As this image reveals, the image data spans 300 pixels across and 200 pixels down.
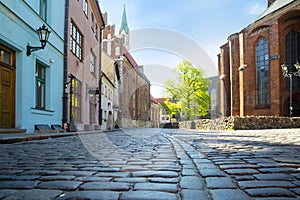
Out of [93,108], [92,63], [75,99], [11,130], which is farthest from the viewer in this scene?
[92,63]

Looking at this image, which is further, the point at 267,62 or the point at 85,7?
the point at 267,62

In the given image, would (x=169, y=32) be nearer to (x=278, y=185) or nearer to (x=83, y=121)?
(x=83, y=121)

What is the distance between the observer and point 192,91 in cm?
3750

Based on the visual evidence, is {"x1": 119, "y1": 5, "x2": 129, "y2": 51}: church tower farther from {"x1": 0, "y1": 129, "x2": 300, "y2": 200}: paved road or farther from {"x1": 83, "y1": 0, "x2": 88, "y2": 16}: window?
{"x1": 0, "y1": 129, "x2": 300, "y2": 200}: paved road

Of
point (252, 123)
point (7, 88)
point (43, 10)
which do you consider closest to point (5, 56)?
point (7, 88)

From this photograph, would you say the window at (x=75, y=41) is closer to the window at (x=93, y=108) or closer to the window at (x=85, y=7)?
the window at (x=85, y=7)

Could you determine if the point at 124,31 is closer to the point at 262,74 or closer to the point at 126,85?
the point at 126,85

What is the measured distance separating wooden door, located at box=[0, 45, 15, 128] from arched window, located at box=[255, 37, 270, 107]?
2649 cm

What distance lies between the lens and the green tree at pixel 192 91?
37281 millimetres

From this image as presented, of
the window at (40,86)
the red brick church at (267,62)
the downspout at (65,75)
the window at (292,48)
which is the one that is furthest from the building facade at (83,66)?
the window at (292,48)

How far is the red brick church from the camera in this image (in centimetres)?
2930

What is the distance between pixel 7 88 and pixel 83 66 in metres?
9.71

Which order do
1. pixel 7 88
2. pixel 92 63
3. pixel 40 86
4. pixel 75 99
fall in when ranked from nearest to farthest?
pixel 7 88
pixel 40 86
pixel 75 99
pixel 92 63

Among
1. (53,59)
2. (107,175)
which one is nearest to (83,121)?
(53,59)
